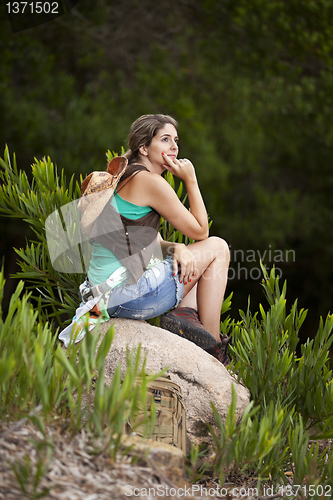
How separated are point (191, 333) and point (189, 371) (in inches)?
7.4

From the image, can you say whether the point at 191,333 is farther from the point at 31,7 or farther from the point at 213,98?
the point at 213,98

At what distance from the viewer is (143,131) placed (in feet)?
6.04

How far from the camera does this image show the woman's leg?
1.81 meters

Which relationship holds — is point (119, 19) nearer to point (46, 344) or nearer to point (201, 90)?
point (201, 90)

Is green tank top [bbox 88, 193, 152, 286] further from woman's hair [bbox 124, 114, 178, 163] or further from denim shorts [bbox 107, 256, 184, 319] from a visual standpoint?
woman's hair [bbox 124, 114, 178, 163]

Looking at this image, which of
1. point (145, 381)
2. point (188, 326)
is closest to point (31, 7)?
point (188, 326)

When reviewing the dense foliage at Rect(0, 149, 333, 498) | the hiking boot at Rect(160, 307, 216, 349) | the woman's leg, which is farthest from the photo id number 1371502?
the hiking boot at Rect(160, 307, 216, 349)

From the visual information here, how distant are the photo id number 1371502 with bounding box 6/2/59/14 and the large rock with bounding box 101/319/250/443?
3.58 meters

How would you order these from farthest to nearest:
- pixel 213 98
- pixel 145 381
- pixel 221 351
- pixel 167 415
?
pixel 213 98, pixel 221 351, pixel 167 415, pixel 145 381

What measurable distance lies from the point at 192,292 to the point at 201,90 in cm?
420

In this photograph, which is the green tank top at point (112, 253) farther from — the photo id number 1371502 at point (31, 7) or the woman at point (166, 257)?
the photo id number 1371502 at point (31, 7)

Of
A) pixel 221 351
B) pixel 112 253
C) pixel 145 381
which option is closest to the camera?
pixel 145 381

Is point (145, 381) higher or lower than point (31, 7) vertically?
lower

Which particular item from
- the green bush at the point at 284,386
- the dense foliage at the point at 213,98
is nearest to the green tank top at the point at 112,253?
the green bush at the point at 284,386
